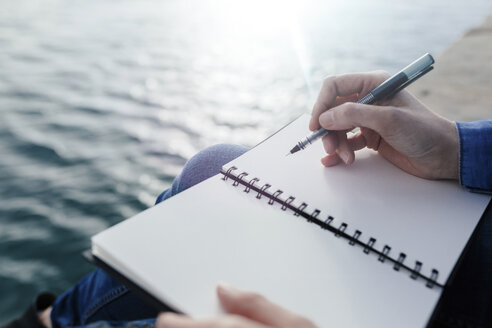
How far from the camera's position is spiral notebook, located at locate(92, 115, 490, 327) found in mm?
544

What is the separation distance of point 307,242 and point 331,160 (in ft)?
0.86

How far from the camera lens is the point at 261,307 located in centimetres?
48

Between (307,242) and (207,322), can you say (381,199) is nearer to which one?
(307,242)

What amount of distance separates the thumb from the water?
1.05 m

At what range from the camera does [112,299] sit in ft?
2.46

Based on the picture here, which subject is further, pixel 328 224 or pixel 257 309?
pixel 328 224

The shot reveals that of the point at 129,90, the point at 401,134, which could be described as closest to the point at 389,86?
the point at 401,134

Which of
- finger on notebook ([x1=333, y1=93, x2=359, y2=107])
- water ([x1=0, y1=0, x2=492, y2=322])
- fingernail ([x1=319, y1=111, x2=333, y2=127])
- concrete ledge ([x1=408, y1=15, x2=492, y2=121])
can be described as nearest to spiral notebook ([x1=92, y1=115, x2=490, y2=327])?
fingernail ([x1=319, y1=111, x2=333, y2=127])

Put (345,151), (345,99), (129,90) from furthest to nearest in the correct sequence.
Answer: (129,90) → (345,99) → (345,151)

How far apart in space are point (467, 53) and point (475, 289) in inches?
108

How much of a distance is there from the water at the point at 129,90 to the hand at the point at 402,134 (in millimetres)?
1033

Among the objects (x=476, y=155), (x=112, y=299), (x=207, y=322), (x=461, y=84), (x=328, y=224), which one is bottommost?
(x=112, y=299)

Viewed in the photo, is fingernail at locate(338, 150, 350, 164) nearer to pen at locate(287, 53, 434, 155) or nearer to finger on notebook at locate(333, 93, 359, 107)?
pen at locate(287, 53, 434, 155)

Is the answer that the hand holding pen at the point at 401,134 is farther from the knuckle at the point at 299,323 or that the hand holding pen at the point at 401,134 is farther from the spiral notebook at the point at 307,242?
the knuckle at the point at 299,323
